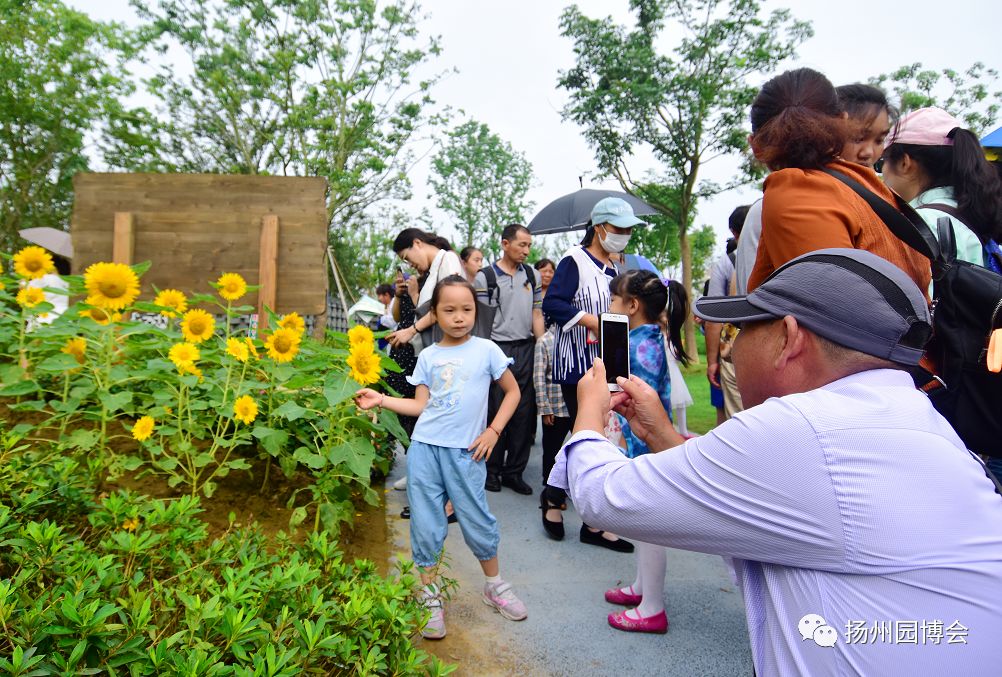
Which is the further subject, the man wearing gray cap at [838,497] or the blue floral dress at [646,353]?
the blue floral dress at [646,353]

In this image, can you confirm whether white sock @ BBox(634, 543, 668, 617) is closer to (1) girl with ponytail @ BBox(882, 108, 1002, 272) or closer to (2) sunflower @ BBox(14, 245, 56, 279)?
(1) girl with ponytail @ BBox(882, 108, 1002, 272)

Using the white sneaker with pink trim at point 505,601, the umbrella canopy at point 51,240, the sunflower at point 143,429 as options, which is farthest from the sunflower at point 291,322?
the umbrella canopy at point 51,240

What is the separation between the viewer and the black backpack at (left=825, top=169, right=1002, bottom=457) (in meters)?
1.77

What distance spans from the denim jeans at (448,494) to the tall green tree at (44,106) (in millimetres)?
16835

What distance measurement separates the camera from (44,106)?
1595cm

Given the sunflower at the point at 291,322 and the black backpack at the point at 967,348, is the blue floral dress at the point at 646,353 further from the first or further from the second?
the sunflower at the point at 291,322

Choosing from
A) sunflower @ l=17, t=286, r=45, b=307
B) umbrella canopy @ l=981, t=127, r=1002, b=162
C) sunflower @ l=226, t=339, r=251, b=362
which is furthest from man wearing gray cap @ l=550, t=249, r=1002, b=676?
sunflower @ l=17, t=286, r=45, b=307

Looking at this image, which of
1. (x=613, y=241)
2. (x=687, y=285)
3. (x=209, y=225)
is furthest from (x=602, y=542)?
(x=687, y=285)

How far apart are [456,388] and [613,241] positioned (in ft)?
5.01

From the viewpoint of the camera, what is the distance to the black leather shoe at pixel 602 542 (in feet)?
11.8

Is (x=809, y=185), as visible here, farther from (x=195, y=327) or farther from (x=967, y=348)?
(x=195, y=327)

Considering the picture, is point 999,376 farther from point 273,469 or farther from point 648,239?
point 648,239

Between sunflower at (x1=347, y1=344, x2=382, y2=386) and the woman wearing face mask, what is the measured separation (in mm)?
1276

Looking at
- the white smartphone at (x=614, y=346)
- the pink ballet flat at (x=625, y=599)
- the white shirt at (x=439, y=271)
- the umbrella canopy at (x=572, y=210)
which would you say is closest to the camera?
the white smartphone at (x=614, y=346)
